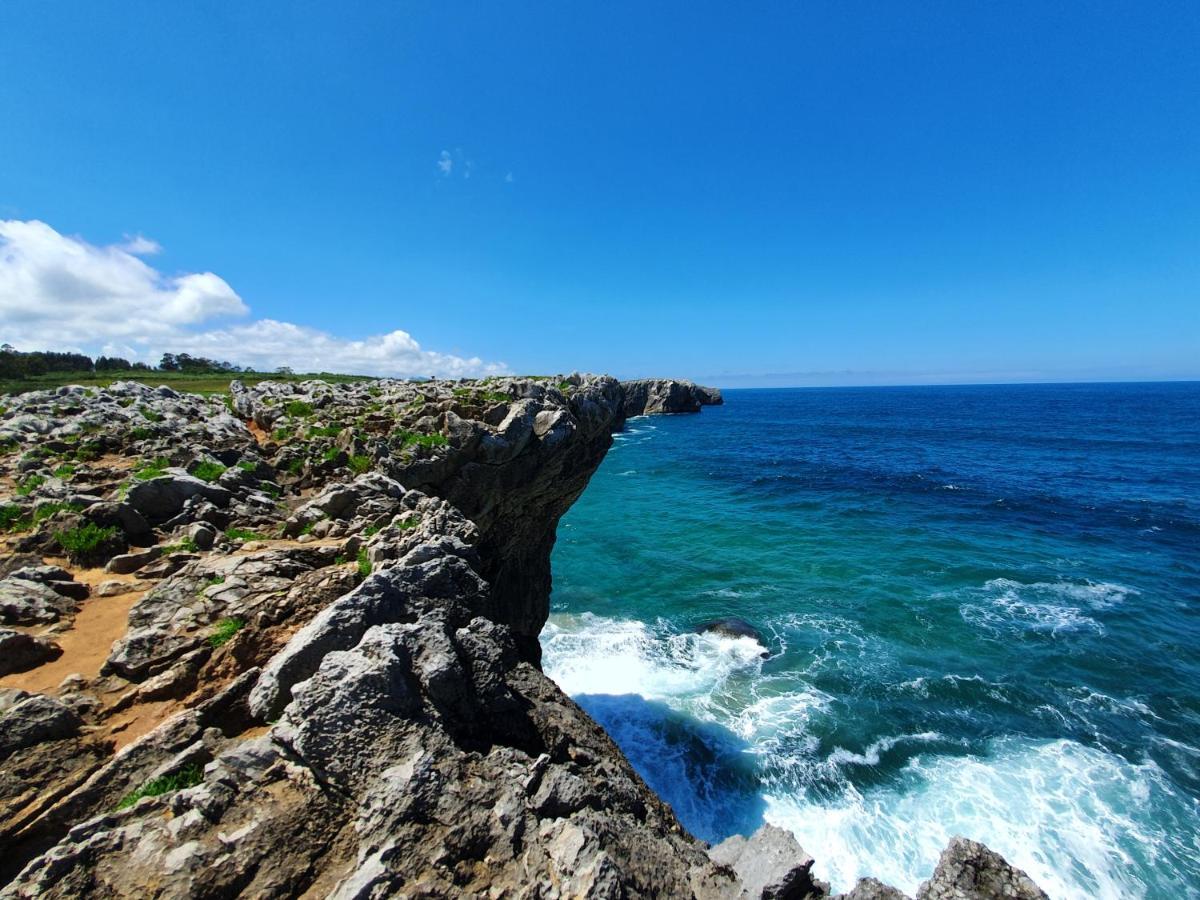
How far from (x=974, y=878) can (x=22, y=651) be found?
12.8 m

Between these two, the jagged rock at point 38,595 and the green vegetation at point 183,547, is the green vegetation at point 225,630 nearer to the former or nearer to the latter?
the jagged rock at point 38,595

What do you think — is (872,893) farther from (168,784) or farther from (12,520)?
(12,520)

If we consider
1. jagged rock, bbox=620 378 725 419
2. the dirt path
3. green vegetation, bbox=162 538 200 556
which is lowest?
jagged rock, bbox=620 378 725 419

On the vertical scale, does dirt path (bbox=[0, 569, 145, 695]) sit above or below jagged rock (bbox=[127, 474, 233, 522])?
below

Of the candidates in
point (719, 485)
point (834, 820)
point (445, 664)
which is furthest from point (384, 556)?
point (719, 485)

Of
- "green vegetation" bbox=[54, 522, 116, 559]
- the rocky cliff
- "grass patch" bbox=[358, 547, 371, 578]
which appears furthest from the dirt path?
"grass patch" bbox=[358, 547, 371, 578]

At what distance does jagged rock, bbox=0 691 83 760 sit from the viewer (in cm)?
555

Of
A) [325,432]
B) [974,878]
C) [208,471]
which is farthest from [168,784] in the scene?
[325,432]

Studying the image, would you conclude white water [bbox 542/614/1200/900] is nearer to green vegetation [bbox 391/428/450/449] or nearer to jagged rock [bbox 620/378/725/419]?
green vegetation [bbox 391/428/450/449]

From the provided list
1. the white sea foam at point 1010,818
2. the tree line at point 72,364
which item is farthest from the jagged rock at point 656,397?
the white sea foam at point 1010,818

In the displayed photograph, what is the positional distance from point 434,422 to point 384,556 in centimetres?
981

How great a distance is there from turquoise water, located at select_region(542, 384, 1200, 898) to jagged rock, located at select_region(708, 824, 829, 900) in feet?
38.0

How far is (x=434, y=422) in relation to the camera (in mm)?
18312

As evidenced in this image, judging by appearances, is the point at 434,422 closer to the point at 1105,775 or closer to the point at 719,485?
the point at 1105,775
